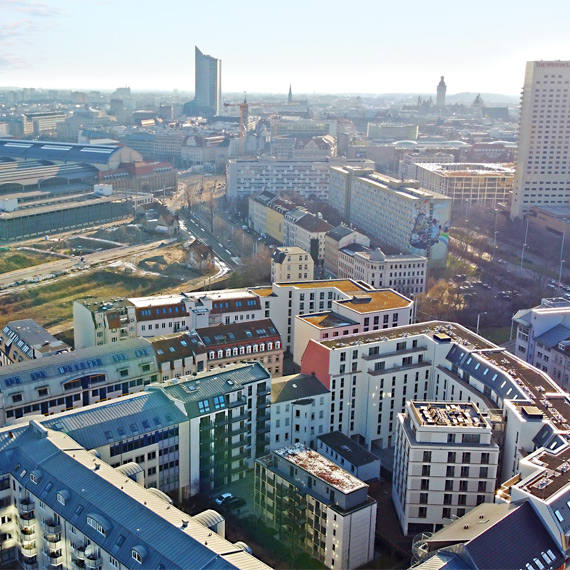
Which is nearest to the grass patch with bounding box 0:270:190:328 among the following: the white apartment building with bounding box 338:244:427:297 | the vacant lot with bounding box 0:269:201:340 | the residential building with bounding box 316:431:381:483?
the vacant lot with bounding box 0:269:201:340

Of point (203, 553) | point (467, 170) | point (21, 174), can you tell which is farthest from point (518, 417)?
point (21, 174)


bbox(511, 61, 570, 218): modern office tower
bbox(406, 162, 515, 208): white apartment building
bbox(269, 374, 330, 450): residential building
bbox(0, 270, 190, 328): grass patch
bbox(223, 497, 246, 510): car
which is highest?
bbox(511, 61, 570, 218): modern office tower

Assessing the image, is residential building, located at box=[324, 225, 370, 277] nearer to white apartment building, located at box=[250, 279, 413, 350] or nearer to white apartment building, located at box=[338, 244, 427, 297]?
white apartment building, located at box=[338, 244, 427, 297]

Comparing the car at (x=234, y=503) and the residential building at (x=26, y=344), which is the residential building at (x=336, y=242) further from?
the car at (x=234, y=503)

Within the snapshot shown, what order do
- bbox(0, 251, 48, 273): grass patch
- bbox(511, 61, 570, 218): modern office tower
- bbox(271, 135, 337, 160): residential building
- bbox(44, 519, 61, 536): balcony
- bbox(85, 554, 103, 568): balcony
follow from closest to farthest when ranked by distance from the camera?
bbox(85, 554, 103, 568): balcony
bbox(44, 519, 61, 536): balcony
bbox(0, 251, 48, 273): grass patch
bbox(511, 61, 570, 218): modern office tower
bbox(271, 135, 337, 160): residential building

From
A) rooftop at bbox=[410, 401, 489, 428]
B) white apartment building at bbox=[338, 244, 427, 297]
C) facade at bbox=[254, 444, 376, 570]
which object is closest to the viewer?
facade at bbox=[254, 444, 376, 570]

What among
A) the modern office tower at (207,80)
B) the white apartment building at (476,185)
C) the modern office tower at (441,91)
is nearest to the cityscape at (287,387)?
the white apartment building at (476,185)

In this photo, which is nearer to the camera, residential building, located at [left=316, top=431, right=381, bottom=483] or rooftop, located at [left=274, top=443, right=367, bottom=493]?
rooftop, located at [left=274, top=443, right=367, bottom=493]

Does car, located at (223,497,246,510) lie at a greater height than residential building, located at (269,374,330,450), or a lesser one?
lesser
